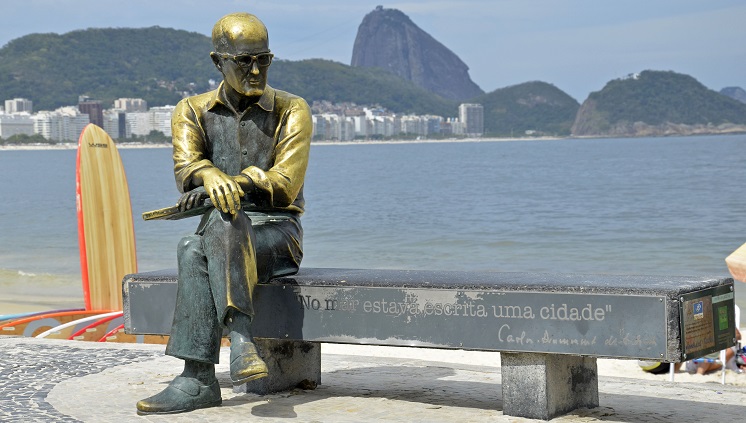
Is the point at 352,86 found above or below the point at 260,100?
above

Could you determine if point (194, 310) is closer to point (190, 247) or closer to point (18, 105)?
point (190, 247)

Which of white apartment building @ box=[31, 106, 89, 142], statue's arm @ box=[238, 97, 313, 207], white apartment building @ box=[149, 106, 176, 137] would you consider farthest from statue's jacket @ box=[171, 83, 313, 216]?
white apartment building @ box=[149, 106, 176, 137]

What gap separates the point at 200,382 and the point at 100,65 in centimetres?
15176

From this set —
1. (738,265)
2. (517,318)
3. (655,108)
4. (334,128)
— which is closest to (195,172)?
(517,318)

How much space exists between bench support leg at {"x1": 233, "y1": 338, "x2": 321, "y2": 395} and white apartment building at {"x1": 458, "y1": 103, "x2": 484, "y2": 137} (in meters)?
170

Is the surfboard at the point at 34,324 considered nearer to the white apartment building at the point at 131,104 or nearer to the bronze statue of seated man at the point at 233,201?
the bronze statue of seated man at the point at 233,201

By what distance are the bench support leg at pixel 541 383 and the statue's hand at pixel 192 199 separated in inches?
60.6

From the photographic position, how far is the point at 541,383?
16.7 ft

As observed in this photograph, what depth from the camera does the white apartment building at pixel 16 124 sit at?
454 feet

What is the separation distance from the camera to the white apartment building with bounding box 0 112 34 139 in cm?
13850

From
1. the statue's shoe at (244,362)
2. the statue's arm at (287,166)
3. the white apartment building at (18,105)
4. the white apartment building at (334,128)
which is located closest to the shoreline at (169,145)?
the white apartment building at (334,128)

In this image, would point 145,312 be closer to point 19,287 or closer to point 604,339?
point 604,339

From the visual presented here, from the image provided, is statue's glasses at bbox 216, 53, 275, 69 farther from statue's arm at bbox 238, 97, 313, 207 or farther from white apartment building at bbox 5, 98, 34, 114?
white apartment building at bbox 5, 98, 34, 114

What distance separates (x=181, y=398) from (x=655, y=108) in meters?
158
